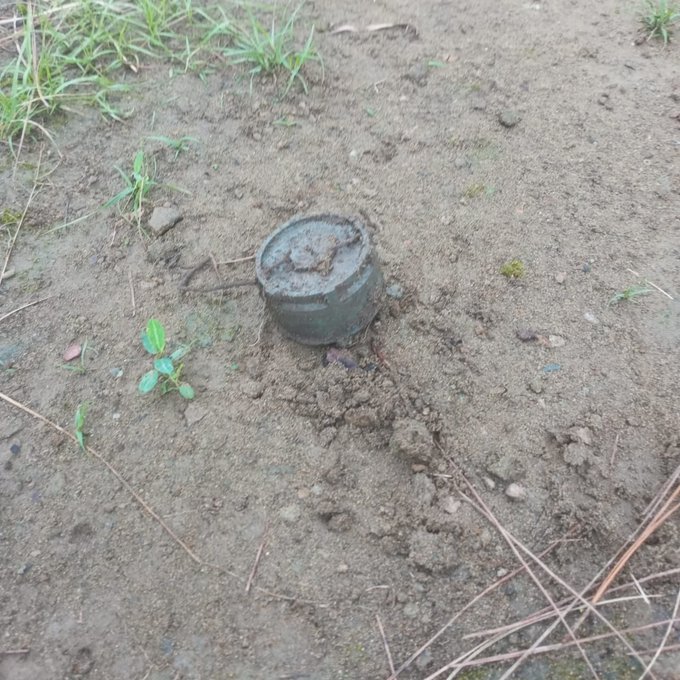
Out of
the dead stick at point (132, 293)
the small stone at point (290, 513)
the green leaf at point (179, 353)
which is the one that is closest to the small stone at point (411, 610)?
the small stone at point (290, 513)

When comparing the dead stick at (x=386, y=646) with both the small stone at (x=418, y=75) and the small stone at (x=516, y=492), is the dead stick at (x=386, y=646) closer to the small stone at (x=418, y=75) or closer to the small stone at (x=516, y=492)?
the small stone at (x=516, y=492)

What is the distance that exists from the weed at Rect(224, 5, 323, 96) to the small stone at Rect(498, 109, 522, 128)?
97 cm

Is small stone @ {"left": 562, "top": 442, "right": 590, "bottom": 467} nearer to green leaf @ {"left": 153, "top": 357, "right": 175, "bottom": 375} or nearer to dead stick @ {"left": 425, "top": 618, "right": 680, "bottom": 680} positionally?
dead stick @ {"left": 425, "top": 618, "right": 680, "bottom": 680}

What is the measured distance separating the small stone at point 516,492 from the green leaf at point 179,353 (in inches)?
47.6

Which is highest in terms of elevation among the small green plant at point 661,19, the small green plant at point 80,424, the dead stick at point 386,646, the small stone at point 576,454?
the small green plant at point 661,19

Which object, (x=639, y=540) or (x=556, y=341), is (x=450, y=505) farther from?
(x=556, y=341)

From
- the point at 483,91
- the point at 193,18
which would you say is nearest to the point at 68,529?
the point at 483,91

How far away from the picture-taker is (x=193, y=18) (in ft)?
12.1

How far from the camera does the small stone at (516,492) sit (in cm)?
203

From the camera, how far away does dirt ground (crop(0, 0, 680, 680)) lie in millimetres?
1891

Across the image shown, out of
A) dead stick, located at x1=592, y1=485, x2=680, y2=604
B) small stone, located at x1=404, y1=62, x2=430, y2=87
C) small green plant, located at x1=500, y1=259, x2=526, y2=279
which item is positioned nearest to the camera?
dead stick, located at x1=592, y1=485, x2=680, y2=604

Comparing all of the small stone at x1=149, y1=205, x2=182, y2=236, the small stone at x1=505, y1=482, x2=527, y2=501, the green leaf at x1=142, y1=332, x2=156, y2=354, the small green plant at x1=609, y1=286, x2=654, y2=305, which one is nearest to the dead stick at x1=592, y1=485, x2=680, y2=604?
the small stone at x1=505, y1=482, x2=527, y2=501

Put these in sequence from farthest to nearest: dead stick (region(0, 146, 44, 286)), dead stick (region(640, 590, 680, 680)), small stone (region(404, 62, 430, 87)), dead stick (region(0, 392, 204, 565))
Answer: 1. small stone (region(404, 62, 430, 87))
2. dead stick (region(0, 146, 44, 286))
3. dead stick (region(0, 392, 204, 565))
4. dead stick (region(640, 590, 680, 680))

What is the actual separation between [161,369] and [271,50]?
1995mm
